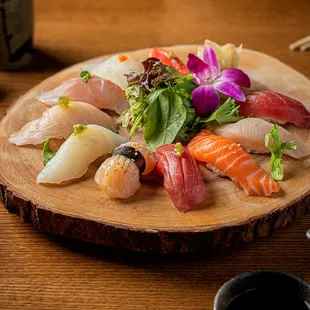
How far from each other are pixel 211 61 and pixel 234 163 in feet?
1.92

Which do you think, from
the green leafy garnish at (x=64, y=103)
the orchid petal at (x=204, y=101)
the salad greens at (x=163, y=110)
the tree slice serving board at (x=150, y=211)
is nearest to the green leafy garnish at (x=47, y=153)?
the tree slice serving board at (x=150, y=211)

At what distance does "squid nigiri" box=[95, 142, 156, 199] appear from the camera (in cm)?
231

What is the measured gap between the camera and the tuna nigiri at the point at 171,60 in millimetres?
2990

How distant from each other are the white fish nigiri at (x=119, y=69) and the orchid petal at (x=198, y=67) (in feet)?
0.82

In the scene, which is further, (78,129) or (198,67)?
(198,67)

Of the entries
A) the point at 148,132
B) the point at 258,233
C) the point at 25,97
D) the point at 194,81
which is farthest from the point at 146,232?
the point at 25,97

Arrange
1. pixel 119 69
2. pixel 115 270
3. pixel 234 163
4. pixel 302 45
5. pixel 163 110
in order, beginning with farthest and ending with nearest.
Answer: pixel 302 45
pixel 119 69
pixel 163 110
pixel 234 163
pixel 115 270

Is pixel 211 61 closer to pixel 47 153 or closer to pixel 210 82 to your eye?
pixel 210 82

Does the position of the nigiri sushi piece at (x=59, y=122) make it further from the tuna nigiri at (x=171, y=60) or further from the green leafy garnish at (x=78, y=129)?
the tuna nigiri at (x=171, y=60)

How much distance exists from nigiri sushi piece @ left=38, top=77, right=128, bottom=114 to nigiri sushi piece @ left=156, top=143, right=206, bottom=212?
452 mm

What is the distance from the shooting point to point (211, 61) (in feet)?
9.31

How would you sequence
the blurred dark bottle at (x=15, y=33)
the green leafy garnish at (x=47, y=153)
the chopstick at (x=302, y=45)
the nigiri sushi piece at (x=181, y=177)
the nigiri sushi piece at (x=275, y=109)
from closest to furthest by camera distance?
the nigiri sushi piece at (x=181, y=177), the green leafy garnish at (x=47, y=153), the nigiri sushi piece at (x=275, y=109), the blurred dark bottle at (x=15, y=33), the chopstick at (x=302, y=45)

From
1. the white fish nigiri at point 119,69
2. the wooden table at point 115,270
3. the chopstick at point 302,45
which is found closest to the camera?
the wooden table at point 115,270

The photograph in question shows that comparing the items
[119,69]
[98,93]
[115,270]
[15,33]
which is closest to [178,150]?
[115,270]
